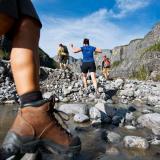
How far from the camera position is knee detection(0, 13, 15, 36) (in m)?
2.54

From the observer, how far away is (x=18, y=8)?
2670 millimetres

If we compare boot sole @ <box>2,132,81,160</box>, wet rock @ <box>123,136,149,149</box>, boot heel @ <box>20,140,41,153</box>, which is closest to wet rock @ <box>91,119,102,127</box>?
wet rock @ <box>123,136,149,149</box>

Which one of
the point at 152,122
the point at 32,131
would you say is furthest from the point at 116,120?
the point at 32,131

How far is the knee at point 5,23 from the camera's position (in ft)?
8.32

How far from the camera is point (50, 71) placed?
19.5m

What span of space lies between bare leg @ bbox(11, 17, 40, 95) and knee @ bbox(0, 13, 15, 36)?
3.5 inches

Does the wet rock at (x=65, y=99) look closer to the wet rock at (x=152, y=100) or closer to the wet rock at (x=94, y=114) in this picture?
the wet rock at (x=152, y=100)

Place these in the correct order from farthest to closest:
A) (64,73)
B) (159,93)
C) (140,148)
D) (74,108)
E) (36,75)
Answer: (64,73)
(159,93)
(74,108)
(140,148)
(36,75)

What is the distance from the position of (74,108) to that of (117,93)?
23.4 ft

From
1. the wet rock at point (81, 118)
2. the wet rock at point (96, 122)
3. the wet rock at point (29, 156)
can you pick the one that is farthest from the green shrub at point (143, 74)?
the wet rock at point (29, 156)

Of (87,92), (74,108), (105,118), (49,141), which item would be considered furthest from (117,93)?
(49,141)

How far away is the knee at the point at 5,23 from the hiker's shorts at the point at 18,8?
33 millimetres

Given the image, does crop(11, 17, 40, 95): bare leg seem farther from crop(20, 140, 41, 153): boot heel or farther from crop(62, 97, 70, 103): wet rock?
crop(62, 97, 70, 103): wet rock

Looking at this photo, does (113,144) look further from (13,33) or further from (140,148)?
(13,33)
